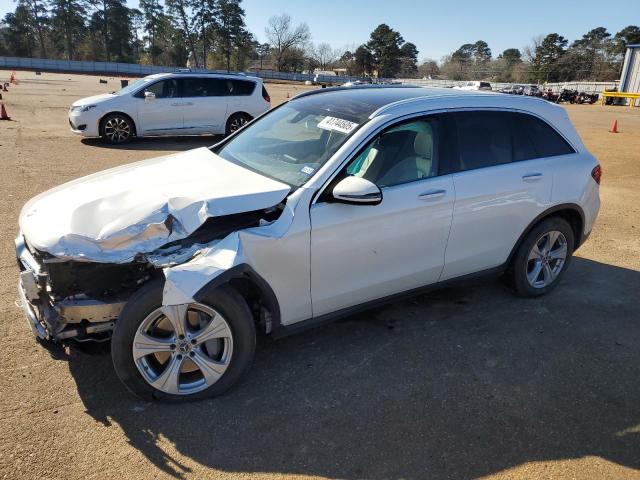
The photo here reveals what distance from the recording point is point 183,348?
9.32ft

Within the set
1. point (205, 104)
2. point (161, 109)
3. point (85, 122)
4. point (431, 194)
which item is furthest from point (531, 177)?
point (85, 122)

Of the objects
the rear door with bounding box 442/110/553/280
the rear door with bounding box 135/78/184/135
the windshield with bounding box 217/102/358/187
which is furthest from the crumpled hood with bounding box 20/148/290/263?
the rear door with bounding box 135/78/184/135

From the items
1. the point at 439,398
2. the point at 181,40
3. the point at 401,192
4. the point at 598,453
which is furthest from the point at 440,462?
the point at 181,40

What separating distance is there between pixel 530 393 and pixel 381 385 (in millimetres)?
961

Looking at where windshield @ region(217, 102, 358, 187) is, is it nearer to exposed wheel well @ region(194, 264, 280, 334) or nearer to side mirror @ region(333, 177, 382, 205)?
side mirror @ region(333, 177, 382, 205)

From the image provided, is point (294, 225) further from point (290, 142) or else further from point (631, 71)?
point (631, 71)

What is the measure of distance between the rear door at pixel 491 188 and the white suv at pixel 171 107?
975 centimetres

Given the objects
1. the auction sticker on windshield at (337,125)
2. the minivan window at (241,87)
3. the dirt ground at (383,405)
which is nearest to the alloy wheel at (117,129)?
the minivan window at (241,87)

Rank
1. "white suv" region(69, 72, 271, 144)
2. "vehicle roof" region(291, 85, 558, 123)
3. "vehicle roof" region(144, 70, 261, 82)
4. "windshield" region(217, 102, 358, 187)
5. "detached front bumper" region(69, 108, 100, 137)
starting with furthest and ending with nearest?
1. "vehicle roof" region(144, 70, 261, 82)
2. "white suv" region(69, 72, 271, 144)
3. "detached front bumper" region(69, 108, 100, 137)
4. "vehicle roof" region(291, 85, 558, 123)
5. "windshield" region(217, 102, 358, 187)

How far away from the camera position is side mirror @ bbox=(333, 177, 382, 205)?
3012mm

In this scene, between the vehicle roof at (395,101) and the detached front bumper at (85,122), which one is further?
the detached front bumper at (85,122)

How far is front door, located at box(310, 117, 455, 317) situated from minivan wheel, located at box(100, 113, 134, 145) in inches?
392

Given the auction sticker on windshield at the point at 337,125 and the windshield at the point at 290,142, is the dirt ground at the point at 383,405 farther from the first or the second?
the auction sticker on windshield at the point at 337,125

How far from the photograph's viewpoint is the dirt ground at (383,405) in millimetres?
2543
